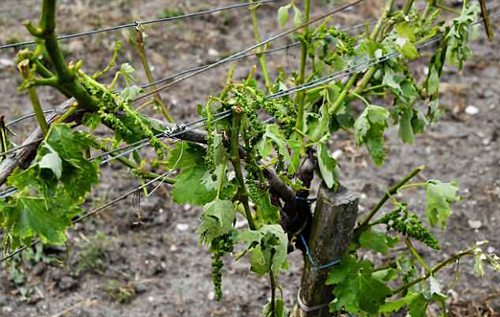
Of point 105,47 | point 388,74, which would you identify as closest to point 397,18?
point 388,74

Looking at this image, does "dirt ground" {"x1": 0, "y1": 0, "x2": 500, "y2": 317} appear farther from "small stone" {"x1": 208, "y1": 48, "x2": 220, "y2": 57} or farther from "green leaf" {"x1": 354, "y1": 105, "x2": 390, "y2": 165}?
"green leaf" {"x1": 354, "y1": 105, "x2": 390, "y2": 165}

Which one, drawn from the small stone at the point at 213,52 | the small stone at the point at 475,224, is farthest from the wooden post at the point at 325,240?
the small stone at the point at 213,52

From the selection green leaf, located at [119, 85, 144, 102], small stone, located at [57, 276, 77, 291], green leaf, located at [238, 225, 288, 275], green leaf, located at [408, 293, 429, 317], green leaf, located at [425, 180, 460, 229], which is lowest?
small stone, located at [57, 276, 77, 291]

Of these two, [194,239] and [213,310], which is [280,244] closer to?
[213,310]

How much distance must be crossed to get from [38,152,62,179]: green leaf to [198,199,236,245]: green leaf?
1.21 ft

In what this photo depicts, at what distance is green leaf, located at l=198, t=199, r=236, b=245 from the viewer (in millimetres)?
1303

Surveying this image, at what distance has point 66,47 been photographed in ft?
14.1

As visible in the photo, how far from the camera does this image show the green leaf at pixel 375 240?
1.87 meters

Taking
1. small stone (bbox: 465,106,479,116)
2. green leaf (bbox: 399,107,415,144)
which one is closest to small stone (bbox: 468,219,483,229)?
small stone (bbox: 465,106,479,116)

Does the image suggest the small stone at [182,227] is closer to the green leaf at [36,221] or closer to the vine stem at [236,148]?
the vine stem at [236,148]

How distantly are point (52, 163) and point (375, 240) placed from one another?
44.7 inches

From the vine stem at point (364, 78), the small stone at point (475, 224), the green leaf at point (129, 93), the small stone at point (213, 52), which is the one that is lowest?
the small stone at point (475, 224)

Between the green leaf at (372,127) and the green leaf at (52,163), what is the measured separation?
3.12 ft

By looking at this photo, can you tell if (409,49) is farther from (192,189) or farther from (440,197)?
(192,189)
